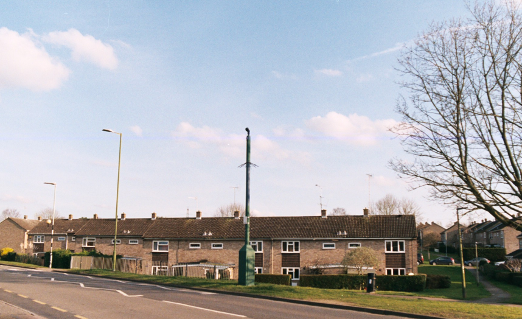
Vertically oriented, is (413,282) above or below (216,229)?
below

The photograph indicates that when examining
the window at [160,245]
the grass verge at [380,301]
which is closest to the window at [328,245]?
the window at [160,245]

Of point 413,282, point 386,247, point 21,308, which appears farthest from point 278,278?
point 21,308

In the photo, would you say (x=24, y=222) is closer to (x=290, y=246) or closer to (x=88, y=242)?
(x=88, y=242)

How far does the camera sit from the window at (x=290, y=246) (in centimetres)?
4497

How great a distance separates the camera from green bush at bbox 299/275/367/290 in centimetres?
3272

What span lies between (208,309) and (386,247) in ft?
→ 105

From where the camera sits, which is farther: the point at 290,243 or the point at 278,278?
the point at 290,243

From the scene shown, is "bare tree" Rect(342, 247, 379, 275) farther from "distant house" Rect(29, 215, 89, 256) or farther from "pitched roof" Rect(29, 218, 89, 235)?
"pitched roof" Rect(29, 218, 89, 235)

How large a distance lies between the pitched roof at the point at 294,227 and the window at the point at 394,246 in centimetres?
65

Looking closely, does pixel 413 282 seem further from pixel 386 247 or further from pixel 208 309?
pixel 208 309

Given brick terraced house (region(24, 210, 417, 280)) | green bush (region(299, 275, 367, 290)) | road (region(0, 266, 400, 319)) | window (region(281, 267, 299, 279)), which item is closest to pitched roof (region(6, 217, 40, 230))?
brick terraced house (region(24, 210, 417, 280))

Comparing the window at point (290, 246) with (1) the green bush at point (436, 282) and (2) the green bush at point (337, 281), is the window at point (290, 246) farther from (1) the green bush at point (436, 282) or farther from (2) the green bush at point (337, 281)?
(1) the green bush at point (436, 282)

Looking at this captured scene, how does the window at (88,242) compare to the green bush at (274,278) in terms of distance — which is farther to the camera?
the window at (88,242)

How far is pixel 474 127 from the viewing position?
1844cm
